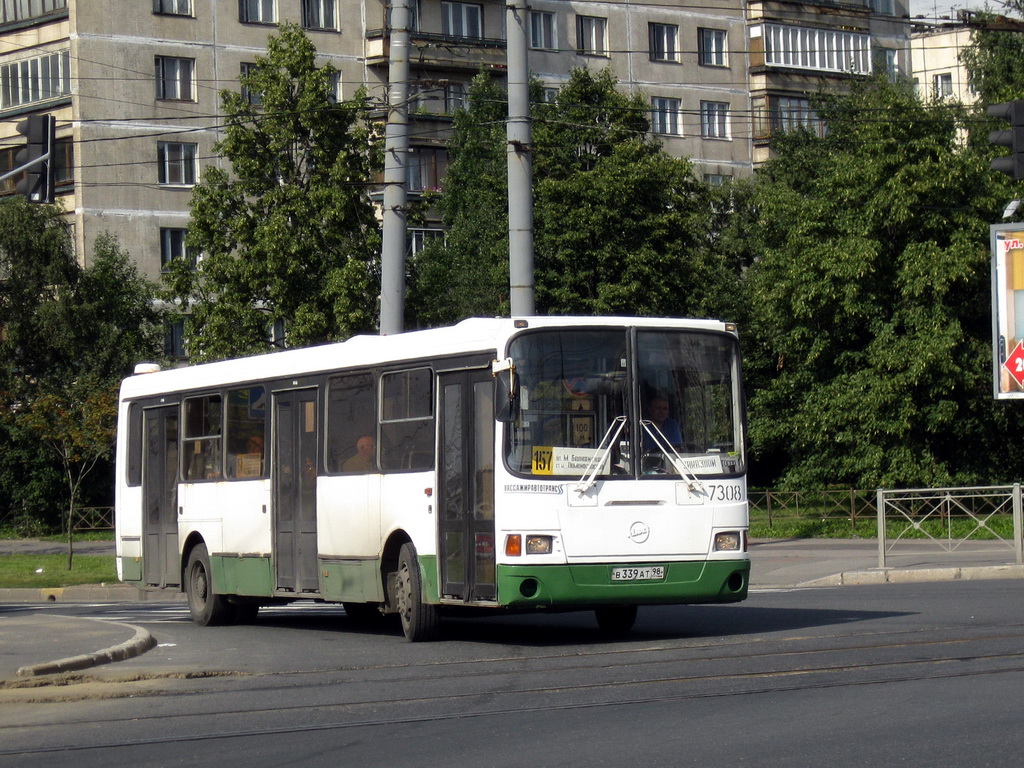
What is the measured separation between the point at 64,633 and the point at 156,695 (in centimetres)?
453

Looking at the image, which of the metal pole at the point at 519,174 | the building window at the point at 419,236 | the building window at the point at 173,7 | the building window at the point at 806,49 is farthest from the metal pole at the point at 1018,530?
the building window at the point at 806,49

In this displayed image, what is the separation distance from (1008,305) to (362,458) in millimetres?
15855

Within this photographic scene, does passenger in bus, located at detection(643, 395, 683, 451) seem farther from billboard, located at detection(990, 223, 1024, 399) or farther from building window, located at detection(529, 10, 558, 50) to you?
building window, located at detection(529, 10, 558, 50)

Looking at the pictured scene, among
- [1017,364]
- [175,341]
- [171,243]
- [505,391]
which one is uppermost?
[171,243]

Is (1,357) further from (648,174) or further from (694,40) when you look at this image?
(694,40)

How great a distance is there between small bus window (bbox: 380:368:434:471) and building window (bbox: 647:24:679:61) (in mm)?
55445

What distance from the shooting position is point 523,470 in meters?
13.5

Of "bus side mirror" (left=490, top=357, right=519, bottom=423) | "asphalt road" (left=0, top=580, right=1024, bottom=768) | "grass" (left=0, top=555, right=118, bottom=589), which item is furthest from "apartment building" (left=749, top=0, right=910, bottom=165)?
"bus side mirror" (left=490, top=357, right=519, bottom=423)

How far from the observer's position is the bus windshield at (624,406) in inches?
535

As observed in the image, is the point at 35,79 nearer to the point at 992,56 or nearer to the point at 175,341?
the point at 175,341

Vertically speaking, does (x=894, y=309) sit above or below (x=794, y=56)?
below

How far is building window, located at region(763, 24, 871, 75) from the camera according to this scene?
6994 cm

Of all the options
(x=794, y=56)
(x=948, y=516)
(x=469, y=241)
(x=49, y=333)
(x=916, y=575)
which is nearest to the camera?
(x=916, y=575)

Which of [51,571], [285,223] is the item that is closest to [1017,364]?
[51,571]
